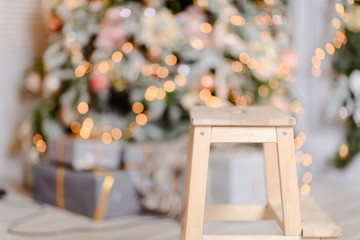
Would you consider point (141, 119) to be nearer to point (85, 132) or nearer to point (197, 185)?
point (85, 132)

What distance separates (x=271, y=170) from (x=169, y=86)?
2.67 ft

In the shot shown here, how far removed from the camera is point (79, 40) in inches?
91.3

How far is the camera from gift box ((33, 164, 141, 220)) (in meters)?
1.95

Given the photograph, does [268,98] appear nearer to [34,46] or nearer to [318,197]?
[318,197]

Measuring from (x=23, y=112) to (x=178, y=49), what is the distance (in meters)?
1.11

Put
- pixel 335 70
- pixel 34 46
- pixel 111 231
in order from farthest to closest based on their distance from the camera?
1. pixel 34 46
2. pixel 335 70
3. pixel 111 231

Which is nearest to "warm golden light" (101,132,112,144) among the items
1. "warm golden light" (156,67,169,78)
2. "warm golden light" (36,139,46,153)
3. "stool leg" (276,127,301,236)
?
"warm golden light" (156,67,169,78)

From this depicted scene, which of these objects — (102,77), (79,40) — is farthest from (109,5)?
(102,77)

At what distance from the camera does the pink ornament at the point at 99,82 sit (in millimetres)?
2195

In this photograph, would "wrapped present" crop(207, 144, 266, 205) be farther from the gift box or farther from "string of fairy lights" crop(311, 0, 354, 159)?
"string of fairy lights" crop(311, 0, 354, 159)

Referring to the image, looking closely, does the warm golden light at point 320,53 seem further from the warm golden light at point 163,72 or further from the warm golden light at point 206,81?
the warm golden light at point 163,72

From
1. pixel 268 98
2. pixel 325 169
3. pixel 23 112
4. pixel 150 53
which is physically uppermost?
pixel 150 53

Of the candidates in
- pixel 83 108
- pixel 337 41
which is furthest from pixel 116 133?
pixel 337 41

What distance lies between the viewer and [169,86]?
7.16 ft
